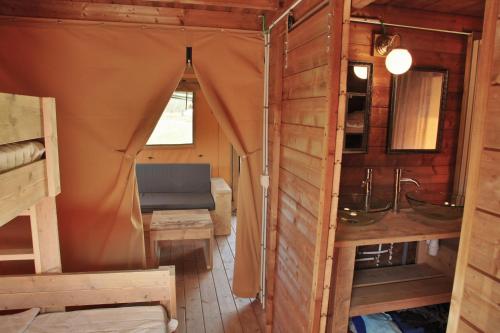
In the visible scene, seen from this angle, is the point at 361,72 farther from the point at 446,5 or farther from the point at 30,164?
the point at 30,164

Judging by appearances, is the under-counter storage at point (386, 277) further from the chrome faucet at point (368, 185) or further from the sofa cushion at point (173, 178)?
the sofa cushion at point (173, 178)

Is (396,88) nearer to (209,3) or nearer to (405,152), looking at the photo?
(405,152)

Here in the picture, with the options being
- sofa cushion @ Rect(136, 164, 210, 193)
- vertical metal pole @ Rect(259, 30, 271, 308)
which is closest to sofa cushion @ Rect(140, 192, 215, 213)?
sofa cushion @ Rect(136, 164, 210, 193)

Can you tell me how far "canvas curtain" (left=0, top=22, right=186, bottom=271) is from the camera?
2418mm

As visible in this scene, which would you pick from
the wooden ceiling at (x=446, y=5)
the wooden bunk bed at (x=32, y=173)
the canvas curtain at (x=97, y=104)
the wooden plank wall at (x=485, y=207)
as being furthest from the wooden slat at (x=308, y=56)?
the wooden bunk bed at (x=32, y=173)

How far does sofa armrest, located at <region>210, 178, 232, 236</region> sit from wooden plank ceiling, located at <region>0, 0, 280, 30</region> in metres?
2.30

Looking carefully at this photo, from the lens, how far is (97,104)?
2551mm

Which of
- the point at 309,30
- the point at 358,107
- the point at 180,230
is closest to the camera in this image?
the point at 309,30

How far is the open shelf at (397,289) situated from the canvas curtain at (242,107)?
0.95m

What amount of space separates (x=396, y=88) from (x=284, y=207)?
1144 millimetres

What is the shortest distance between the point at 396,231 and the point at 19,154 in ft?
6.40

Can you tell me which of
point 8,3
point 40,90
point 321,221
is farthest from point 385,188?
point 8,3

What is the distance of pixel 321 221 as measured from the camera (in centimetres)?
169

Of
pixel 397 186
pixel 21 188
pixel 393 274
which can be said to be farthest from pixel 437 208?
pixel 21 188
